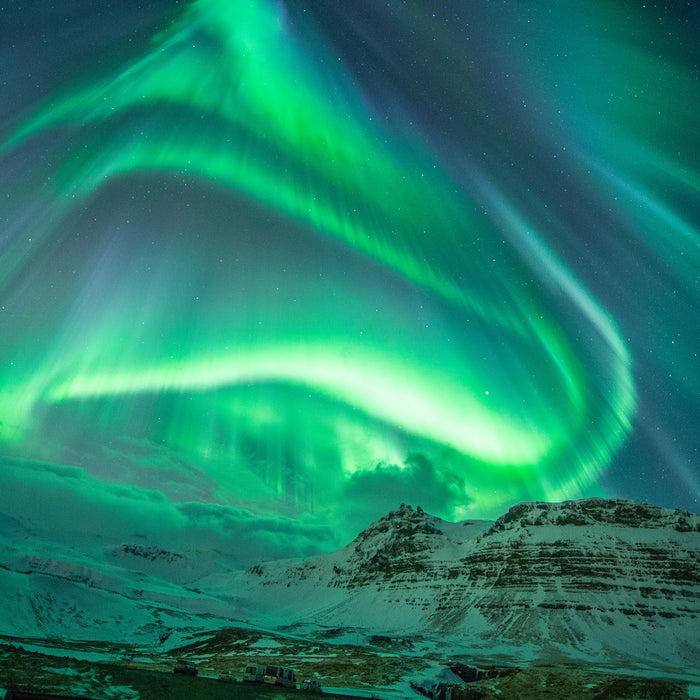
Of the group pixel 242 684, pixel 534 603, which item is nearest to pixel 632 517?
pixel 534 603

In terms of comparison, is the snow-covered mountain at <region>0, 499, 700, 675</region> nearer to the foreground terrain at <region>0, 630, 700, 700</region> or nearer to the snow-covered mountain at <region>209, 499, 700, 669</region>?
the snow-covered mountain at <region>209, 499, 700, 669</region>

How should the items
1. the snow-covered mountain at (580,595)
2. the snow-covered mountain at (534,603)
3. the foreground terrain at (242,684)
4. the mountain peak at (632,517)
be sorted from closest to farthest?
the foreground terrain at (242,684), the snow-covered mountain at (534,603), the snow-covered mountain at (580,595), the mountain peak at (632,517)

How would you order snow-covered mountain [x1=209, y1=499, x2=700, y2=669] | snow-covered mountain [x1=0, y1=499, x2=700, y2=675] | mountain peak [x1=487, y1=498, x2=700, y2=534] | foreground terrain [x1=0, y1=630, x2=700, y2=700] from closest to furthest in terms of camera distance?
foreground terrain [x1=0, y1=630, x2=700, y2=700], snow-covered mountain [x1=0, y1=499, x2=700, y2=675], snow-covered mountain [x1=209, y1=499, x2=700, y2=669], mountain peak [x1=487, y1=498, x2=700, y2=534]

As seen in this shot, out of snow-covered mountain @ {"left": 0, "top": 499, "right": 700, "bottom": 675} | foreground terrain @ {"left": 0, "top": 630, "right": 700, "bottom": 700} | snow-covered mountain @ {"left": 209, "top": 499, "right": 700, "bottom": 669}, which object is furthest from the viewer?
snow-covered mountain @ {"left": 209, "top": 499, "right": 700, "bottom": 669}

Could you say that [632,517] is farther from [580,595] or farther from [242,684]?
[242,684]

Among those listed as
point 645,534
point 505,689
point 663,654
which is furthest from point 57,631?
point 645,534

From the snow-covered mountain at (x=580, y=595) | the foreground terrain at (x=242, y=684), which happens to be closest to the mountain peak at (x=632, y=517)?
the snow-covered mountain at (x=580, y=595)

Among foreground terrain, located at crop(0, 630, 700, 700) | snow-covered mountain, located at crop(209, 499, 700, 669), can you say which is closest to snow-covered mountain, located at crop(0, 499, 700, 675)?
snow-covered mountain, located at crop(209, 499, 700, 669)

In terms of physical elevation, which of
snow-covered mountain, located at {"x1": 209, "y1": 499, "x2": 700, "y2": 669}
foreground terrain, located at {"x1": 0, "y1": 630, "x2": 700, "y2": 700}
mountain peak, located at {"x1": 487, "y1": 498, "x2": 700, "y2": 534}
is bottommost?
foreground terrain, located at {"x1": 0, "y1": 630, "x2": 700, "y2": 700}

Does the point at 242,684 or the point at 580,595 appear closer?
the point at 242,684

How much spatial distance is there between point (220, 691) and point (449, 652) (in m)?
111

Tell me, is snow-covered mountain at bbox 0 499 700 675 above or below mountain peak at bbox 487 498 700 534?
below

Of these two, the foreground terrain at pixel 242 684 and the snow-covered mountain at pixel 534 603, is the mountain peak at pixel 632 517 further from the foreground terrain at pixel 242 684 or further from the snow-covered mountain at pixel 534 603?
the foreground terrain at pixel 242 684

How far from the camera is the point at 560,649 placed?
A: 13262 cm
